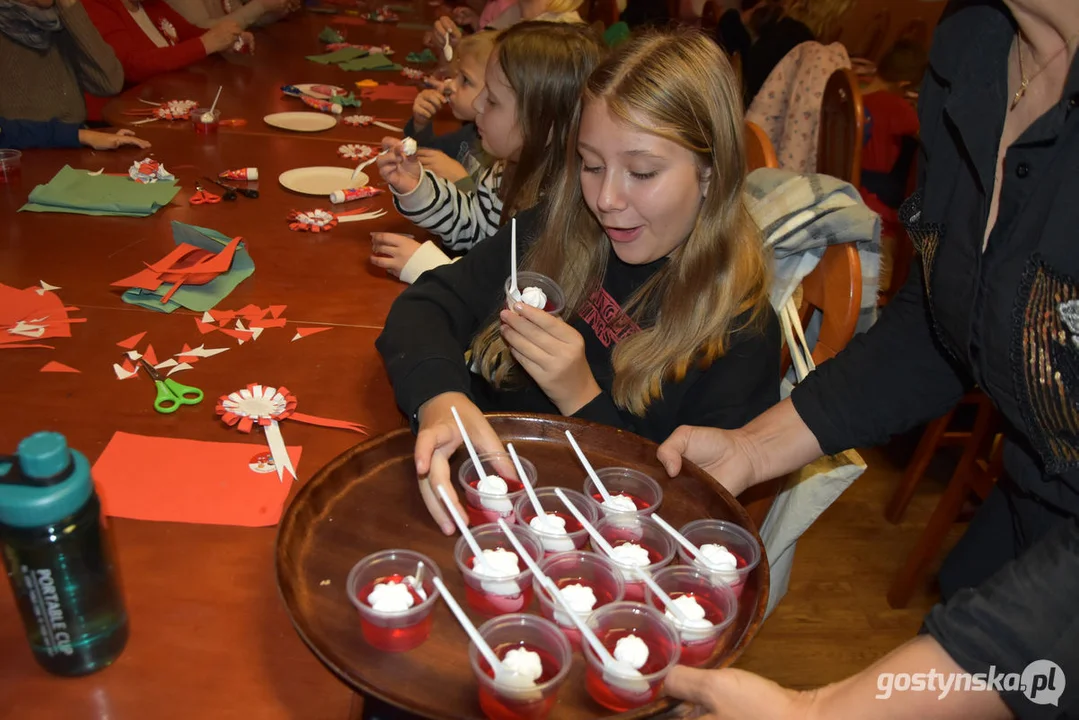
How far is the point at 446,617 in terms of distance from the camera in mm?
1004

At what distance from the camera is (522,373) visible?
71.9 inches

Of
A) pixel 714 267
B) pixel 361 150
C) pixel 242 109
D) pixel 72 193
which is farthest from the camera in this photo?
pixel 242 109

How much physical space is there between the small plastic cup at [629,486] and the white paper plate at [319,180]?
1463 mm

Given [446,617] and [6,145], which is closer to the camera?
[446,617]

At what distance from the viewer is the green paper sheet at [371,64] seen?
147 inches

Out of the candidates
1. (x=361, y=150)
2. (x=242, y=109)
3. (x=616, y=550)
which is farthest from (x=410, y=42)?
(x=616, y=550)

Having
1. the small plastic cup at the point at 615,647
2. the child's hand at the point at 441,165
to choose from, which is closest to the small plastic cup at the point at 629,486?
the small plastic cup at the point at 615,647

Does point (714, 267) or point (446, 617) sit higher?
point (714, 267)

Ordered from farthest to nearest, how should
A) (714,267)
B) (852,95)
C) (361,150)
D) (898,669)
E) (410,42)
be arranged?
(410,42) → (361,150) → (852,95) → (714,267) → (898,669)

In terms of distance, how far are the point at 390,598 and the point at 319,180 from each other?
1.74 meters

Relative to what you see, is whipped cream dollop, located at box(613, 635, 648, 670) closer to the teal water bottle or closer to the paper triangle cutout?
the teal water bottle

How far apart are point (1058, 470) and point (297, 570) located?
97 centimetres

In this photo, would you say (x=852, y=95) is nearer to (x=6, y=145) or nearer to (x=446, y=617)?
(x=446, y=617)

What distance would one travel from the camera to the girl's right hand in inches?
44.9
